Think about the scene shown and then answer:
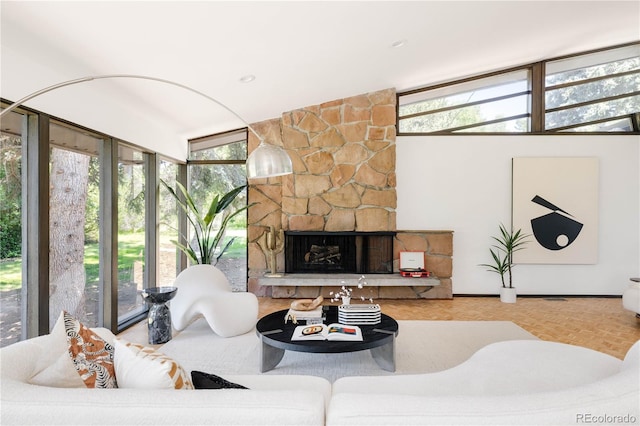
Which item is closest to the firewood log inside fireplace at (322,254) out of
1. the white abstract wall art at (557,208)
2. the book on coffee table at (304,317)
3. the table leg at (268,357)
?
the book on coffee table at (304,317)

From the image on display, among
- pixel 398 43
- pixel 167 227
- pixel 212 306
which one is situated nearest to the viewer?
pixel 212 306

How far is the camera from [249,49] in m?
3.49

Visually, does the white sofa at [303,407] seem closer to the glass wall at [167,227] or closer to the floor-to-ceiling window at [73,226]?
the floor-to-ceiling window at [73,226]

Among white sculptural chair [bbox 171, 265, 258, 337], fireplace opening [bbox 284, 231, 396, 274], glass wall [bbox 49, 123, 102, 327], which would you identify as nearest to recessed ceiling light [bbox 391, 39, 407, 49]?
fireplace opening [bbox 284, 231, 396, 274]

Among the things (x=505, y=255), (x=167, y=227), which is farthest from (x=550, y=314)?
(x=167, y=227)

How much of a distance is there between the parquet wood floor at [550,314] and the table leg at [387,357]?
1712mm

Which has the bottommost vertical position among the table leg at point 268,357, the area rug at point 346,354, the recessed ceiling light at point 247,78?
the area rug at point 346,354

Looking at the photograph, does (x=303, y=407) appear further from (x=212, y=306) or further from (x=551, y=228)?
(x=551, y=228)

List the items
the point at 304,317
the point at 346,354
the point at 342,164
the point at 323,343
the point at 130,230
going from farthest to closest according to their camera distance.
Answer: the point at 342,164, the point at 130,230, the point at 346,354, the point at 304,317, the point at 323,343

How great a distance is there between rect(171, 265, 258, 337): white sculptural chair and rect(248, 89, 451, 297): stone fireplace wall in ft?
6.29

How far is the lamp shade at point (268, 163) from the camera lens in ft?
9.00

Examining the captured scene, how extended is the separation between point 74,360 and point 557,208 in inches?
251

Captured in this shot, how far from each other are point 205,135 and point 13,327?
3981 mm

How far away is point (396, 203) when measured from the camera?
595 cm
